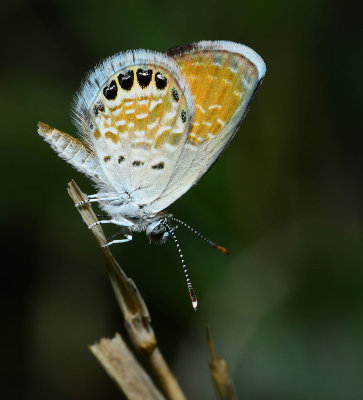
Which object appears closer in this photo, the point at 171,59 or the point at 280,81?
the point at 171,59

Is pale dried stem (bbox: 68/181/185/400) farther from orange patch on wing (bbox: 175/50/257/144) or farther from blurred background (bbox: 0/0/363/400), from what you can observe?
blurred background (bbox: 0/0/363/400)

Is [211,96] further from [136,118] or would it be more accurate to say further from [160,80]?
[136,118]

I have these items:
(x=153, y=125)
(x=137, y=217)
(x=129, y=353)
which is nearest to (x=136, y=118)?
(x=153, y=125)

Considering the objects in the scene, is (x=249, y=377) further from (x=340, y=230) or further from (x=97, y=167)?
(x=97, y=167)

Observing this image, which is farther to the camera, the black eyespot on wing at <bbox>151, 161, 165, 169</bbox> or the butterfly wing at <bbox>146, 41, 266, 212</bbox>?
the black eyespot on wing at <bbox>151, 161, 165, 169</bbox>

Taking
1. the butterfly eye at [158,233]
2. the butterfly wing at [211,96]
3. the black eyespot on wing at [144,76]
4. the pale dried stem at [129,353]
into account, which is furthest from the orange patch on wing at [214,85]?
the pale dried stem at [129,353]

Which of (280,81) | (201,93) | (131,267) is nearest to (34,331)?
(131,267)

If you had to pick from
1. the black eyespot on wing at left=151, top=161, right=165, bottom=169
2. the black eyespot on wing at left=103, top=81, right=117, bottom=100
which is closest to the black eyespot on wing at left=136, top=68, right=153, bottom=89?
the black eyespot on wing at left=103, top=81, right=117, bottom=100

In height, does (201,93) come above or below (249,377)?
above
